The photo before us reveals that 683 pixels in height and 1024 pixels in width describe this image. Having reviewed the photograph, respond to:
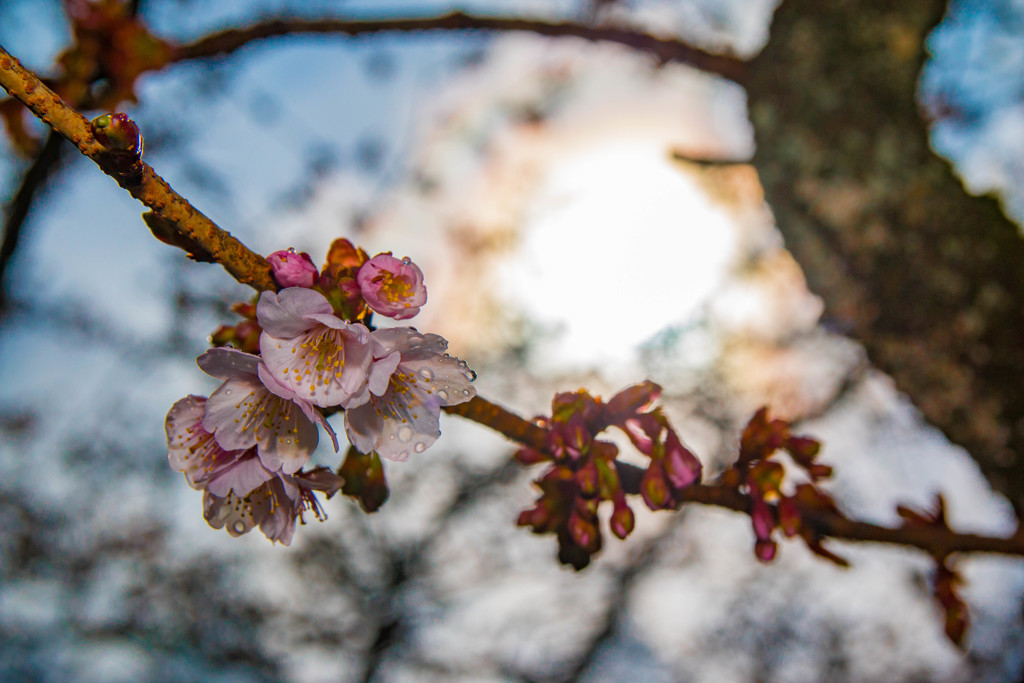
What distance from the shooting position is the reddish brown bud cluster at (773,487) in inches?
46.3

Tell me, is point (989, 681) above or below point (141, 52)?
below

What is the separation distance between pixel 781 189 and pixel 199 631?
28.3 ft

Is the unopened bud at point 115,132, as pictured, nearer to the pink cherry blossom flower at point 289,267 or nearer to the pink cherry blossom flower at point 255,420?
the pink cherry blossom flower at point 289,267

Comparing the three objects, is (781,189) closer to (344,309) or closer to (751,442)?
(751,442)

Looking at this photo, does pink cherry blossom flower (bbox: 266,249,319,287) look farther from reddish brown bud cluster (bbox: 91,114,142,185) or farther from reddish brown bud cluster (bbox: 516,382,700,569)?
reddish brown bud cluster (bbox: 516,382,700,569)

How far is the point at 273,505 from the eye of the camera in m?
1.04

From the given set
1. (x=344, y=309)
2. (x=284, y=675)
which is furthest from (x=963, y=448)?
(x=284, y=675)

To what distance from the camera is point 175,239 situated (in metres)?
0.71

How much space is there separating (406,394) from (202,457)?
0.38 m

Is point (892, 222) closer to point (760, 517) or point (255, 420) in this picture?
point (760, 517)

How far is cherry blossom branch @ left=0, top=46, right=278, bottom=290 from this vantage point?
60 centimetres

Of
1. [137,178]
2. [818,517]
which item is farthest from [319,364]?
[818,517]

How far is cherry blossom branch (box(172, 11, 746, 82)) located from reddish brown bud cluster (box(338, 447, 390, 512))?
6.01ft

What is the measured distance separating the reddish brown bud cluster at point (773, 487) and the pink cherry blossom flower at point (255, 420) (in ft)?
2.96
